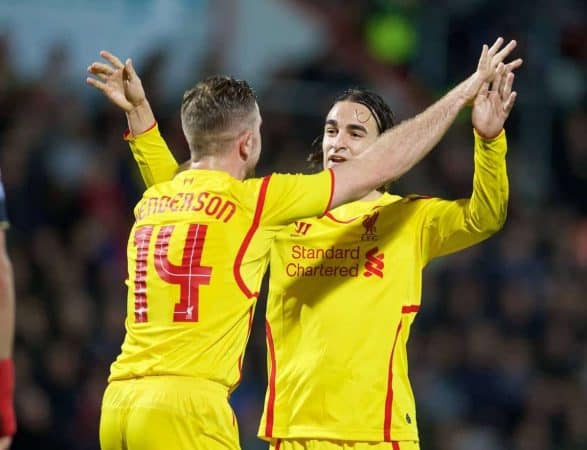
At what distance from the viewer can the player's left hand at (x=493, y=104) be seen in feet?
18.2

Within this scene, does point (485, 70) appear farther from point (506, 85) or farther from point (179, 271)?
point (179, 271)

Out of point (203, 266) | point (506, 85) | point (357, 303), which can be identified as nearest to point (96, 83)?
point (203, 266)

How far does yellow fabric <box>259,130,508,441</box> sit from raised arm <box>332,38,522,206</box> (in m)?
0.23

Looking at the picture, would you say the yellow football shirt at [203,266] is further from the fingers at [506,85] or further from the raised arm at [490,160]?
the fingers at [506,85]

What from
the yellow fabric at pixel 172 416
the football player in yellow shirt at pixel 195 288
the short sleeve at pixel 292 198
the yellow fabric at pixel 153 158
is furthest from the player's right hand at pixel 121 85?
the yellow fabric at pixel 172 416

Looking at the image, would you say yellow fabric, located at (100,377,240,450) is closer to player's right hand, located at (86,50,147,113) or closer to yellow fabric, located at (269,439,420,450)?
yellow fabric, located at (269,439,420,450)

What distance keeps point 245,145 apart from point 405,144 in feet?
2.25

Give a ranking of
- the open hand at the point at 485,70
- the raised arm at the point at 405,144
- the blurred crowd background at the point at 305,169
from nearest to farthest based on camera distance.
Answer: the raised arm at the point at 405,144, the open hand at the point at 485,70, the blurred crowd background at the point at 305,169

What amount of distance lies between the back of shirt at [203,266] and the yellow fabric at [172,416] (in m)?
0.05

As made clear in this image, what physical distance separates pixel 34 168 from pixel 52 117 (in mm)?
579

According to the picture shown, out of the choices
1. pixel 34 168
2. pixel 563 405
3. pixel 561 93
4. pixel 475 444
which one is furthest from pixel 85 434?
pixel 561 93

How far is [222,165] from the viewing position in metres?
5.20

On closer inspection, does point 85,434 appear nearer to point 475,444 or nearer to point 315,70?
point 475,444

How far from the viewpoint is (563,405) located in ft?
36.0
